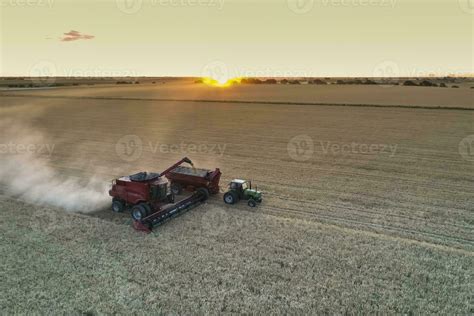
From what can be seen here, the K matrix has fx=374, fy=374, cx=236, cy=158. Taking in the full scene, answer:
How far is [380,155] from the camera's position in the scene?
23.0 metres

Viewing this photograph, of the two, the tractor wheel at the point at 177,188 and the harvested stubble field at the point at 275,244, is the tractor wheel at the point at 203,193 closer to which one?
the harvested stubble field at the point at 275,244

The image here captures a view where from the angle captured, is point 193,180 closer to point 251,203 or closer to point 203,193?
point 203,193

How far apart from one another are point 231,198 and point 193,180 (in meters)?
1.88

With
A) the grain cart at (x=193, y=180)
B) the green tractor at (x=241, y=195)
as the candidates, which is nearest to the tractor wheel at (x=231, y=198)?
the green tractor at (x=241, y=195)

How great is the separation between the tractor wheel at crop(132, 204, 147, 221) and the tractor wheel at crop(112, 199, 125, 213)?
117cm

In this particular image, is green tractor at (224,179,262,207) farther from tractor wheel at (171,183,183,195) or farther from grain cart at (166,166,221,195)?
tractor wheel at (171,183,183,195)

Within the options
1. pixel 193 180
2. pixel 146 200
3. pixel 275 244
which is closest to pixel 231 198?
pixel 193 180

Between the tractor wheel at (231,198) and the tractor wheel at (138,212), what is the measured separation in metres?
3.37

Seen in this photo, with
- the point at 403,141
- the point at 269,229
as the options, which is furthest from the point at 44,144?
the point at 403,141

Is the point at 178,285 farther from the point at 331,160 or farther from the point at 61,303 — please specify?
the point at 331,160

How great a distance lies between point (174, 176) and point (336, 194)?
22.9ft

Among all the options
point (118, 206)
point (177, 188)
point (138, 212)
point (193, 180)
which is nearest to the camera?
point (138, 212)

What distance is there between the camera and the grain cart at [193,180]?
15414 mm

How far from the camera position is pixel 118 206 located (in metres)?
14.1
